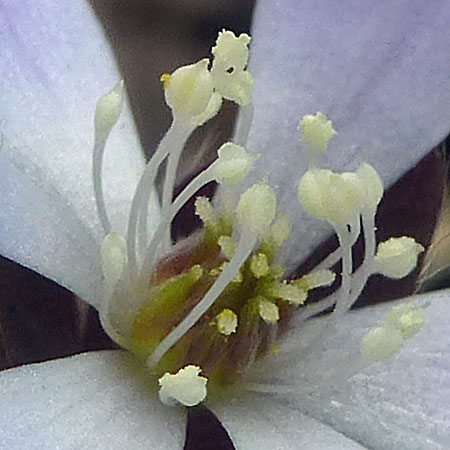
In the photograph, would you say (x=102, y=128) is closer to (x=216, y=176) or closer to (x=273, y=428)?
(x=216, y=176)

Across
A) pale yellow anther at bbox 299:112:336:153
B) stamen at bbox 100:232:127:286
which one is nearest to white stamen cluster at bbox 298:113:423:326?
pale yellow anther at bbox 299:112:336:153

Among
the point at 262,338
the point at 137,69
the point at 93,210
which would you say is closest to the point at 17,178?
the point at 93,210

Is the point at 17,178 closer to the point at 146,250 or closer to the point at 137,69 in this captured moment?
the point at 146,250

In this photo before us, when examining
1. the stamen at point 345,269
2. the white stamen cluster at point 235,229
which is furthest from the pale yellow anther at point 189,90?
the stamen at point 345,269

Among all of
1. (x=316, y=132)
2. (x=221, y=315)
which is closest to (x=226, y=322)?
(x=221, y=315)

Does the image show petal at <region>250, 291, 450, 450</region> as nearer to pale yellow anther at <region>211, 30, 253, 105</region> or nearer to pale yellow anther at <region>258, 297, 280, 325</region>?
pale yellow anther at <region>258, 297, 280, 325</region>
